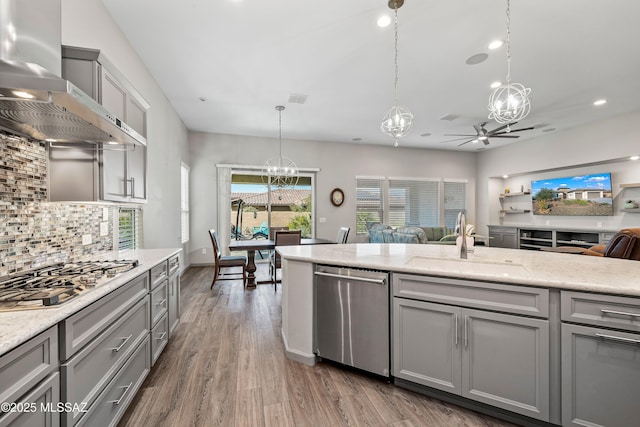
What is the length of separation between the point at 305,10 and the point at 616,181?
686cm

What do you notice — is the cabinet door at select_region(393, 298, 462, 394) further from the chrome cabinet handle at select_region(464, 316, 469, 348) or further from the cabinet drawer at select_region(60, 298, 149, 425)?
the cabinet drawer at select_region(60, 298, 149, 425)

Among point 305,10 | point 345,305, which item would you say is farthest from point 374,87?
point 345,305

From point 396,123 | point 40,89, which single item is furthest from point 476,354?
point 40,89

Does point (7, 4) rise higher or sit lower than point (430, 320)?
higher

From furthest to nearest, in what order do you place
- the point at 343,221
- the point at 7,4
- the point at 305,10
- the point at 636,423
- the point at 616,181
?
the point at 343,221 < the point at 616,181 < the point at 305,10 < the point at 636,423 < the point at 7,4

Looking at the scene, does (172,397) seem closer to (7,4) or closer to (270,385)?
(270,385)

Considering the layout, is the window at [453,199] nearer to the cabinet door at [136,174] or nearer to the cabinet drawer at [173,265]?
the cabinet drawer at [173,265]

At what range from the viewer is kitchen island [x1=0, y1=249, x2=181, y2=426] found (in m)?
0.89

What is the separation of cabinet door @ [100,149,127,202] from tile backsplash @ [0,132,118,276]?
1.06 feet

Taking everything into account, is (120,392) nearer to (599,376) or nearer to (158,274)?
(158,274)

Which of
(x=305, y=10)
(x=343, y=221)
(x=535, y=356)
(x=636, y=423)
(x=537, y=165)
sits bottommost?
(x=636, y=423)

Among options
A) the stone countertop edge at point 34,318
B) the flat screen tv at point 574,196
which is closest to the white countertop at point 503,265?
the stone countertop edge at point 34,318

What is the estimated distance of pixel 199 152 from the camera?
20.7ft

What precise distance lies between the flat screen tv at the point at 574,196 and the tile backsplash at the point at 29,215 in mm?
8396
